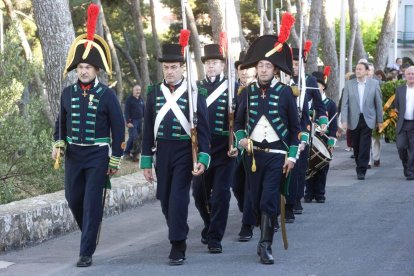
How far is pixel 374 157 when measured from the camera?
66.9 feet

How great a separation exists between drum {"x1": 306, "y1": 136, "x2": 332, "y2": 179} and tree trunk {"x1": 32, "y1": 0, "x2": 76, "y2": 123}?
3.32 metres

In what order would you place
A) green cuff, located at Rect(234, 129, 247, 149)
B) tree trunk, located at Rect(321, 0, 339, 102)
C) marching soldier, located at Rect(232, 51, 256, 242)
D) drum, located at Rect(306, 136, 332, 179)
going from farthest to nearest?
tree trunk, located at Rect(321, 0, 339, 102), drum, located at Rect(306, 136, 332, 179), marching soldier, located at Rect(232, 51, 256, 242), green cuff, located at Rect(234, 129, 247, 149)

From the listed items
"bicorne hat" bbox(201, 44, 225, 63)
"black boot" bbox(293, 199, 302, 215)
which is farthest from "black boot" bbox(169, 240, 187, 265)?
"black boot" bbox(293, 199, 302, 215)

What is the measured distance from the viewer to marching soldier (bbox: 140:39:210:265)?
9695mm

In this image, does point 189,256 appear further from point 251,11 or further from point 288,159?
point 251,11

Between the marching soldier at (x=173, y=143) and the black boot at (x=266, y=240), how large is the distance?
68 cm

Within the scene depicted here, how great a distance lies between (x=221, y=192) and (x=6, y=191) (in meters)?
3.22

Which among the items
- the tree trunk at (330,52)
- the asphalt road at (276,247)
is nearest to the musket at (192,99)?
the asphalt road at (276,247)

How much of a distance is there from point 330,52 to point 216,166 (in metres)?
24.5

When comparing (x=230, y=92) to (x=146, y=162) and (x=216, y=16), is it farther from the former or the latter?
(x=216, y=16)

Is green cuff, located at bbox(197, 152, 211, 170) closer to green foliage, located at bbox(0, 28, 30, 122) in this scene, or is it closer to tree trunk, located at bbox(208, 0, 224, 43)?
green foliage, located at bbox(0, 28, 30, 122)

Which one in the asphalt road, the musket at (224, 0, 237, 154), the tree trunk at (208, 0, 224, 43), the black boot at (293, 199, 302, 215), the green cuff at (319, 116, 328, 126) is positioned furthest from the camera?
the tree trunk at (208, 0, 224, 43)

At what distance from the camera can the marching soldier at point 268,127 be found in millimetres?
9988

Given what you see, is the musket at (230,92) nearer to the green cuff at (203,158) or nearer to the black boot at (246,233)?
the black boot at (246,233)
